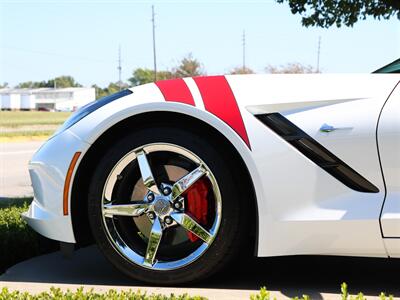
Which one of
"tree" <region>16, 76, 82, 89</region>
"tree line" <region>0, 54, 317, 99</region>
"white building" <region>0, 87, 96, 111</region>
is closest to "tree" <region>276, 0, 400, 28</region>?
"tree line" <region>0, 54, 317, 99</region>

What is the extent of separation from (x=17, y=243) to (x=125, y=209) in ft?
3.63

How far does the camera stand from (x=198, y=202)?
3.06 meters

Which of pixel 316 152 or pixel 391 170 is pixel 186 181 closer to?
pixel 316 152

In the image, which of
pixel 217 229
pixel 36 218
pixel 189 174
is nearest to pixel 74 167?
pixel 36 218

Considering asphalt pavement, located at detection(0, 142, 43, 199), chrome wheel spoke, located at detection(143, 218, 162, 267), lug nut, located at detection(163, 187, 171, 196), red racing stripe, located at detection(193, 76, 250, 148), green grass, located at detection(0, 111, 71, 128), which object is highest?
red racing stripe, located at detection(193, 76, 250, 148)

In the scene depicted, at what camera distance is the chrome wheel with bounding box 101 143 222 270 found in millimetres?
3029

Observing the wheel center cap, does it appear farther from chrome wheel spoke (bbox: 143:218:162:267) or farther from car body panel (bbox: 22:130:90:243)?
car body panel (bbox: 22:130:90:243)

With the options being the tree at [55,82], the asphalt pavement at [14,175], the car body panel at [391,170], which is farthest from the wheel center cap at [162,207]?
the tree at [55,82]

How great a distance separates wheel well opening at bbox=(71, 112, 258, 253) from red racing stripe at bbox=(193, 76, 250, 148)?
10 cm

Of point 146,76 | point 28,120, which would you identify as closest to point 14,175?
point 28,120

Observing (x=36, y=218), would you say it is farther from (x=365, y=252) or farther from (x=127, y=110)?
(x=365, y=252)

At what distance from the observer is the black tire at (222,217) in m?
2.97

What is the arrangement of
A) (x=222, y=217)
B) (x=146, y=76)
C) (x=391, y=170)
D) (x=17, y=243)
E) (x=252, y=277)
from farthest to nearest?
1. (x=146, y=76)
2. (x=17, y=243)
3. (x=252, y=277)
4. (x=222, y=217)
5. (x=391, y=170)

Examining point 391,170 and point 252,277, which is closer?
point 391,170
